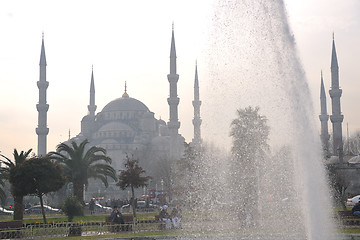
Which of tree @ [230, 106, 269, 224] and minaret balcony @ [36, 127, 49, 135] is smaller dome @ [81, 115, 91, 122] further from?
tree @ [230, 106, 269, 224]

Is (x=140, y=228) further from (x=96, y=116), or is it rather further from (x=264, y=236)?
(x=96, y=116)

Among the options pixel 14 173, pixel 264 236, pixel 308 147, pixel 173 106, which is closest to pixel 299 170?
pixel 308 147

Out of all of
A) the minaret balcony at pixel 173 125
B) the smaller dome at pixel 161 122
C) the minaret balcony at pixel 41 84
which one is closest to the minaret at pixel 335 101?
the minaret balcony at pixel 173 125

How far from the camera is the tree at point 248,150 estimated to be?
18.1m

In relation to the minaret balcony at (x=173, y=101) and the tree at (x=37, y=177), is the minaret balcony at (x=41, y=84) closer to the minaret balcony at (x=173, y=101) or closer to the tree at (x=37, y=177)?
the minaret balcony at (x=173, y=101)

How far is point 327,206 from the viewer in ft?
33.3

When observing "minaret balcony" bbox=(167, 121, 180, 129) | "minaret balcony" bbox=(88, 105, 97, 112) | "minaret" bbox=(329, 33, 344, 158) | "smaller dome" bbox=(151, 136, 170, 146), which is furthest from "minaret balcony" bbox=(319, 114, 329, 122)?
"minaret balcony" bbox=(88, 105, 97, 112)

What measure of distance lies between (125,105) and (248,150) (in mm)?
72747

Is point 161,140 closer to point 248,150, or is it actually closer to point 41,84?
point 41,84

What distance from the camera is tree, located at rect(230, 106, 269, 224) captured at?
714 inches

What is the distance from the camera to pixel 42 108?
64.5m

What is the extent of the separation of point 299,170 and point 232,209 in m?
6.67

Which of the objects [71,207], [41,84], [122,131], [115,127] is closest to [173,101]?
[41,84]

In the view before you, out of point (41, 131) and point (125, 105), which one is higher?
point (125, 105)
